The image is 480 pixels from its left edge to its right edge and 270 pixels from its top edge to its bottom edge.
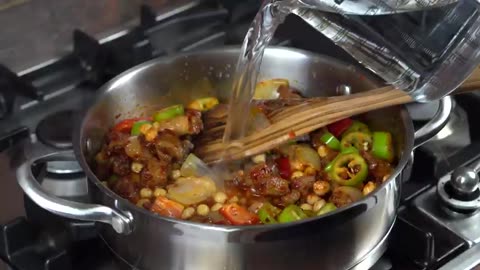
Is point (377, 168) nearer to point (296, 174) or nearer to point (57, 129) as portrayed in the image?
point (296, 174)

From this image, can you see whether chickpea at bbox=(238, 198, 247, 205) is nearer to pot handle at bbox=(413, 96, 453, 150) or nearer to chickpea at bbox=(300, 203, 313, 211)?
chickpea at bbox=(300, 203, 313, 211)

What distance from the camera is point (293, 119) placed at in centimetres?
124

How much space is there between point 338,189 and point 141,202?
25 centimetres

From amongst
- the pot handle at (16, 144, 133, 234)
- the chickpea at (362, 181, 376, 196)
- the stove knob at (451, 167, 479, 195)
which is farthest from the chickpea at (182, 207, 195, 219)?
the stove knob at (451, 167, 479, 195)

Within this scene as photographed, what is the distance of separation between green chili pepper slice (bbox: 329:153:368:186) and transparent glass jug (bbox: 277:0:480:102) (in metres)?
0.11

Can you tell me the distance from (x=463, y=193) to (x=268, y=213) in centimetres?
25

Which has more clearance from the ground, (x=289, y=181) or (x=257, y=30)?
(x=257, y=30)

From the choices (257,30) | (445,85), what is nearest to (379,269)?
(445,85)

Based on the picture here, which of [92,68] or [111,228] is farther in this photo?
[92,68]

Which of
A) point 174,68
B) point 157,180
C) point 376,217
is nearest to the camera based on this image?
point 376,217

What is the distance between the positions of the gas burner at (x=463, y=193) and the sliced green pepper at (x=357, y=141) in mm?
128

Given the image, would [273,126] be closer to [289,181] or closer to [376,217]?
[289,181]

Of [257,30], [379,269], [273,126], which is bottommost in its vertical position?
[379,269]

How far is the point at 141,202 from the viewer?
3.82 feet
